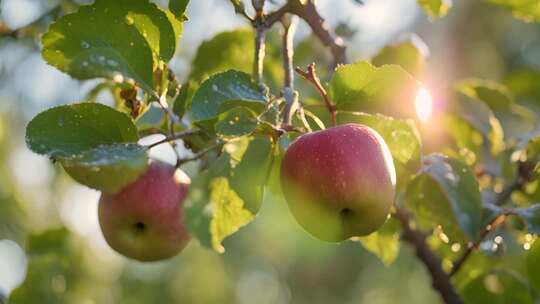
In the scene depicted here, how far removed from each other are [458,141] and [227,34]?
1.67 ft

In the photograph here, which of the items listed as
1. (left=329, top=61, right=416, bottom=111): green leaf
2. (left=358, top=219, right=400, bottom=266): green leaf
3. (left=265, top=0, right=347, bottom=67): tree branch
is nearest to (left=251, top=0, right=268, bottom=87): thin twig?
(left=265, top=0, right=347, bottom=67): tree branch

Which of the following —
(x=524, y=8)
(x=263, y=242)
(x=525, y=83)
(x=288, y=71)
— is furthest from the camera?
(x=263, y=242)

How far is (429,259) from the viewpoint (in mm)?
1586

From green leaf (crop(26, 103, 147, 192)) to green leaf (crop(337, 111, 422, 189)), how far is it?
330 millimetres

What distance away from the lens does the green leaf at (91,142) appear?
1.07 metres

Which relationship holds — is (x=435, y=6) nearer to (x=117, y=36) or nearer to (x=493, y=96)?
(x=493, y=96)

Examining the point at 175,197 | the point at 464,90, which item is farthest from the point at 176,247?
the point at 464,90

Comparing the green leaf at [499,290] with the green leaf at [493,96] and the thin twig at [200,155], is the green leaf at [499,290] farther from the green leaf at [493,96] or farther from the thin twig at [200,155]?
the thin twig at [200,155]

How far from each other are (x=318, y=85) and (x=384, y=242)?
1.47ft

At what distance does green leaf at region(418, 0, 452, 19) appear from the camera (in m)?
1.45

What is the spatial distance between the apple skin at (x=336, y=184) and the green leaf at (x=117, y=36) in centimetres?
23

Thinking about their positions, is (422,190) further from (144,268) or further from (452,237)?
(144,268)

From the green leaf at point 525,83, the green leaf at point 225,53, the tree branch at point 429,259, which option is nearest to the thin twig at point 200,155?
the green leaf at point 225,53

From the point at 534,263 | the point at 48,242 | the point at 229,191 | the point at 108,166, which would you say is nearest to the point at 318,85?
the point at 229,191
